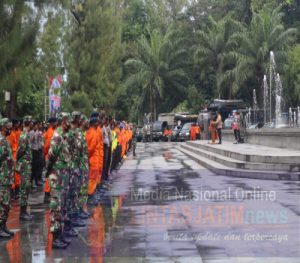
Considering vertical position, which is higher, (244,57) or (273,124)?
(244,57)

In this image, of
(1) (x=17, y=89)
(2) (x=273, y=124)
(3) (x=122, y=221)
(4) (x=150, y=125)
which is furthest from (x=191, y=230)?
(4) (x=150, y=125)

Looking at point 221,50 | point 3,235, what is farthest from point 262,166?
point 221,50

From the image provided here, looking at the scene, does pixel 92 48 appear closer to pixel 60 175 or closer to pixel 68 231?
pixel 68 231

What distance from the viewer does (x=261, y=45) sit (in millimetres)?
48406

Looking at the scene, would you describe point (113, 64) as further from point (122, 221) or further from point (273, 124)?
point (122, 221)

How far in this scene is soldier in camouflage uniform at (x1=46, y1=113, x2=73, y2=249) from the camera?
25.1 ft

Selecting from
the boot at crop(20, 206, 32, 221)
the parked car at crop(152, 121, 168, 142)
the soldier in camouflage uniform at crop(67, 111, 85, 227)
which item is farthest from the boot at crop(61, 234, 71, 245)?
the parked car at crop(152, 121, 168, 142)

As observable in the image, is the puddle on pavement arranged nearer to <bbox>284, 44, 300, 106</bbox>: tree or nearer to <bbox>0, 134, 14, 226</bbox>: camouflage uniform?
<bbox>0, 134, 14, 226</bbox>: camouflage uniform

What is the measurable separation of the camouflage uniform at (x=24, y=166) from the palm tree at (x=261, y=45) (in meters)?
39.4

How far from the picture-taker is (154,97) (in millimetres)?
57688

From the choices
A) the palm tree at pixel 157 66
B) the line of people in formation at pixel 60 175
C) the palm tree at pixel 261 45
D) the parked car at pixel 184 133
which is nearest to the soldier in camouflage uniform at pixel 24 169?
the line of people in formation at pixel 60 175

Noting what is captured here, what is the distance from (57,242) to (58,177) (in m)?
0.83

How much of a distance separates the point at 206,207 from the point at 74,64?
19.3 meters

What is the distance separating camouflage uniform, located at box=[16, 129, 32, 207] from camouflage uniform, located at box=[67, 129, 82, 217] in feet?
5.08
